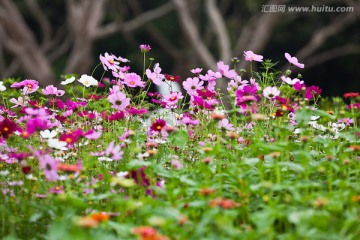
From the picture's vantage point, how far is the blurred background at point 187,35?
9.93 meters

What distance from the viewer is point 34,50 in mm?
9766

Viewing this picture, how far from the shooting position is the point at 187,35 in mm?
10555

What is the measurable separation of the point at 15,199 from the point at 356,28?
14.2 metres

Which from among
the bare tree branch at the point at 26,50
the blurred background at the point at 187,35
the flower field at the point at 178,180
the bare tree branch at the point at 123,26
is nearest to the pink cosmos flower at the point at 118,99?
the flower field at the point at 178,180

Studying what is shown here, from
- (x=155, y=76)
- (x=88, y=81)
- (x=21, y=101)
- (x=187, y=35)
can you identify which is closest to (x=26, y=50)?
(x=187, y=35)

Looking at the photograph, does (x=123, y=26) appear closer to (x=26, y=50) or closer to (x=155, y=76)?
(x=26, y=50)

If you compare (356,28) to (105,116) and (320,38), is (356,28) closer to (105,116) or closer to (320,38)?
(320,38)

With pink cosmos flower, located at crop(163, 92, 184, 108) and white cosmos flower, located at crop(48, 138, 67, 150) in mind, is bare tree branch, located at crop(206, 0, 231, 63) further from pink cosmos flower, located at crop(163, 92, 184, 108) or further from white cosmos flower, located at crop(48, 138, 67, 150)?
white cosmos flower, located at crop(48, 138, 67, 150)

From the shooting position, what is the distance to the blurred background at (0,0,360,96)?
32.6 feet

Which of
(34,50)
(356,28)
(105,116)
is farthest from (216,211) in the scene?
(356,28)

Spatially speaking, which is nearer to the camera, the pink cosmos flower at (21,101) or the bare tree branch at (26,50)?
the pink cosmos flower at (21,101)

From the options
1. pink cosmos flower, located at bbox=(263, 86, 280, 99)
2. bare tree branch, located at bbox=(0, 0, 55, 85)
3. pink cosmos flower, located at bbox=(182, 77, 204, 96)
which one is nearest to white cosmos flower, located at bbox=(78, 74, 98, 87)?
pink cosmos flower, located at bbox=(182, 77, 204, 96)

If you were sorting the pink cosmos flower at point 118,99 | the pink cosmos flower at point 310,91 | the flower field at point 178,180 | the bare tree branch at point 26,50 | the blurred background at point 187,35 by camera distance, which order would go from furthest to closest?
the blurred background at point 187,35
the bare tree branch at point 26,50
the pink cosmos flower at point 310,91
the pink cosmos flower at point 118,99
the flower field at point 178,180

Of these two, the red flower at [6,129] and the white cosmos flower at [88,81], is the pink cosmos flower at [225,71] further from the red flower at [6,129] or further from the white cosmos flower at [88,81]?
the red flower at [6,129]
